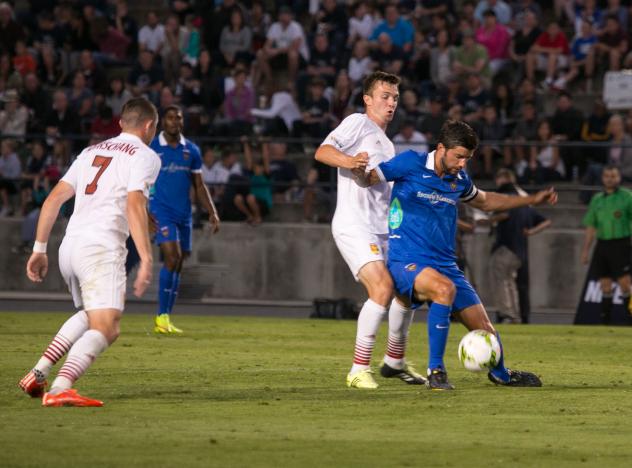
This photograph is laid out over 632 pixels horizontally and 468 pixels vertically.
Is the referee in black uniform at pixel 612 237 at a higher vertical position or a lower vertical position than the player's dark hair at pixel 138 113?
lower

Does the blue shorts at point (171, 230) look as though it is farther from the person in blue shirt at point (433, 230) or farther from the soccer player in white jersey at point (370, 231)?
the person in blue shirt at point (433, 230)

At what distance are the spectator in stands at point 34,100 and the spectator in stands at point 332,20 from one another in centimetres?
560

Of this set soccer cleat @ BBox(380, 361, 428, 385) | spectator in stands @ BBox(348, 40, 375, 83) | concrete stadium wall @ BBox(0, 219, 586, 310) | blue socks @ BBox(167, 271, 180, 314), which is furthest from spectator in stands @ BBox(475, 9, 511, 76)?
soccer cleat @ BBox(380, 361, 428, 385)

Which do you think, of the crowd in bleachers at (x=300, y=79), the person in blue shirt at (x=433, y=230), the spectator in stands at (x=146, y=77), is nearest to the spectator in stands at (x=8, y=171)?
the crowd in bleachers at (x=300, y=79)

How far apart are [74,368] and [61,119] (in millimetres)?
17452

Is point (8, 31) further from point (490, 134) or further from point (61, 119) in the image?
point (490, 134)

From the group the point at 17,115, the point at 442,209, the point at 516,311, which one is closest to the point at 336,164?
the point at 442,209

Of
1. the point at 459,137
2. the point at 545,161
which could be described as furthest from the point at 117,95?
the point at 459,137

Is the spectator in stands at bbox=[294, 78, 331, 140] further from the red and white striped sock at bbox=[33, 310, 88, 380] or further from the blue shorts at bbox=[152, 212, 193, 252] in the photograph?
the red and white striped sock at bbox=[33, 310, 88, 380]

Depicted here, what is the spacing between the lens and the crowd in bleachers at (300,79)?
2361 cm

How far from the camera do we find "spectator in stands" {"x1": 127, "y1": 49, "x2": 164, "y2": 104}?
26594 millimetres

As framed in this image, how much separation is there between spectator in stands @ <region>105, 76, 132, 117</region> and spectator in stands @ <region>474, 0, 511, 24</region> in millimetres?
6983

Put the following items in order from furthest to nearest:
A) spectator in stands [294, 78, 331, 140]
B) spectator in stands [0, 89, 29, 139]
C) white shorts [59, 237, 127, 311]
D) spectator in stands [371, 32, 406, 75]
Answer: spectator in stands [0, 89, 29, 139], spectator in stands [371, 32, 406, 75], spectator in stands [294, 78, 331, 140], white shorts [59, 237, 127, 311]

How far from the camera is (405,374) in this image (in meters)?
11.2
